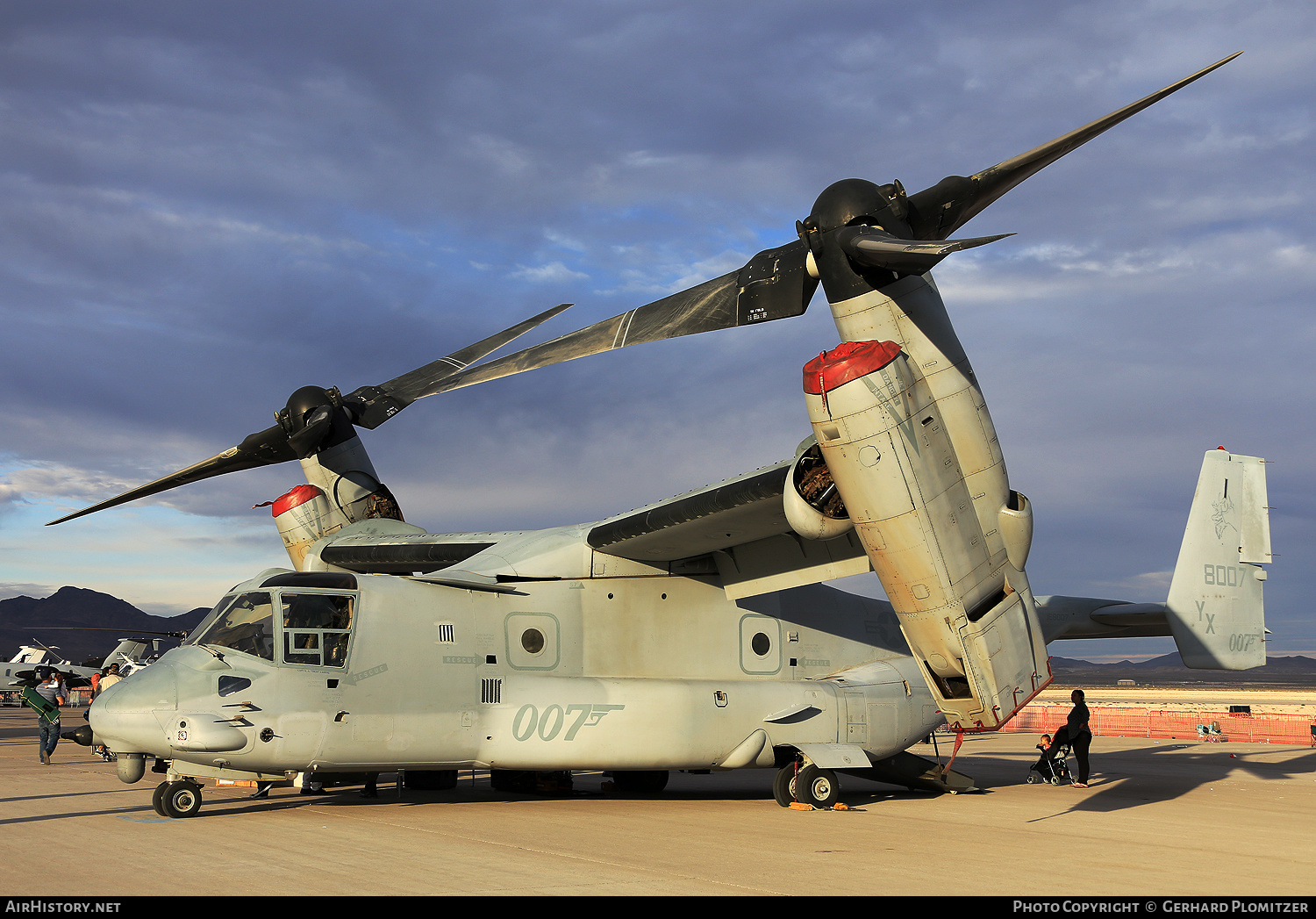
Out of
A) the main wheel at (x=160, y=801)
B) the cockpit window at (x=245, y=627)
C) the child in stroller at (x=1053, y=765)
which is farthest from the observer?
the child in stroller at (x=1053, y=765)

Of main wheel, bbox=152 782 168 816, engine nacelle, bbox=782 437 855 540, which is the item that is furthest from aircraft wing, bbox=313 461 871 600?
main wheel, bbox=152 782 168 816

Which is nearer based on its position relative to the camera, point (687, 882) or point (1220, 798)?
point (687, 882)

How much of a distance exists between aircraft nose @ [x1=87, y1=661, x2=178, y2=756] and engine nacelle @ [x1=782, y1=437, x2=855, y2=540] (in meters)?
6.65

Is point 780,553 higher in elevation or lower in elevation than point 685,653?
higher

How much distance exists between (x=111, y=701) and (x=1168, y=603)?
45.1 feet

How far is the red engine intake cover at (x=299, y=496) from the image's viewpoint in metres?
16.6

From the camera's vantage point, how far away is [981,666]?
9.55m

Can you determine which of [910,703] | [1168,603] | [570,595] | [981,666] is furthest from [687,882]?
[1168,603]

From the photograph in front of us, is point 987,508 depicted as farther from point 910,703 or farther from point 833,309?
point 910,703

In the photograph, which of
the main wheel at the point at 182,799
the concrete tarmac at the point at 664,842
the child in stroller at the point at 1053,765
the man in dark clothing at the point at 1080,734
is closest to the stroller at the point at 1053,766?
the child in stroller at the point at 1053,765

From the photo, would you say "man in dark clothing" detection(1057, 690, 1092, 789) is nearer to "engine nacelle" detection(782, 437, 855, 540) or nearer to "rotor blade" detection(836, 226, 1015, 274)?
"engine nacelle" detection(782, 437, 855, 540)

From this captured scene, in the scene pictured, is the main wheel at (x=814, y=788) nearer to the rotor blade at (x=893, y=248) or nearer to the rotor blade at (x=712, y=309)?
the rotor blade at (x=712, y=309)

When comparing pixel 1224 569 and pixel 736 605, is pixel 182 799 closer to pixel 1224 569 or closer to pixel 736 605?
pixel 736 605

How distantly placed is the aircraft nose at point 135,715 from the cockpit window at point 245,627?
27.5 inches
